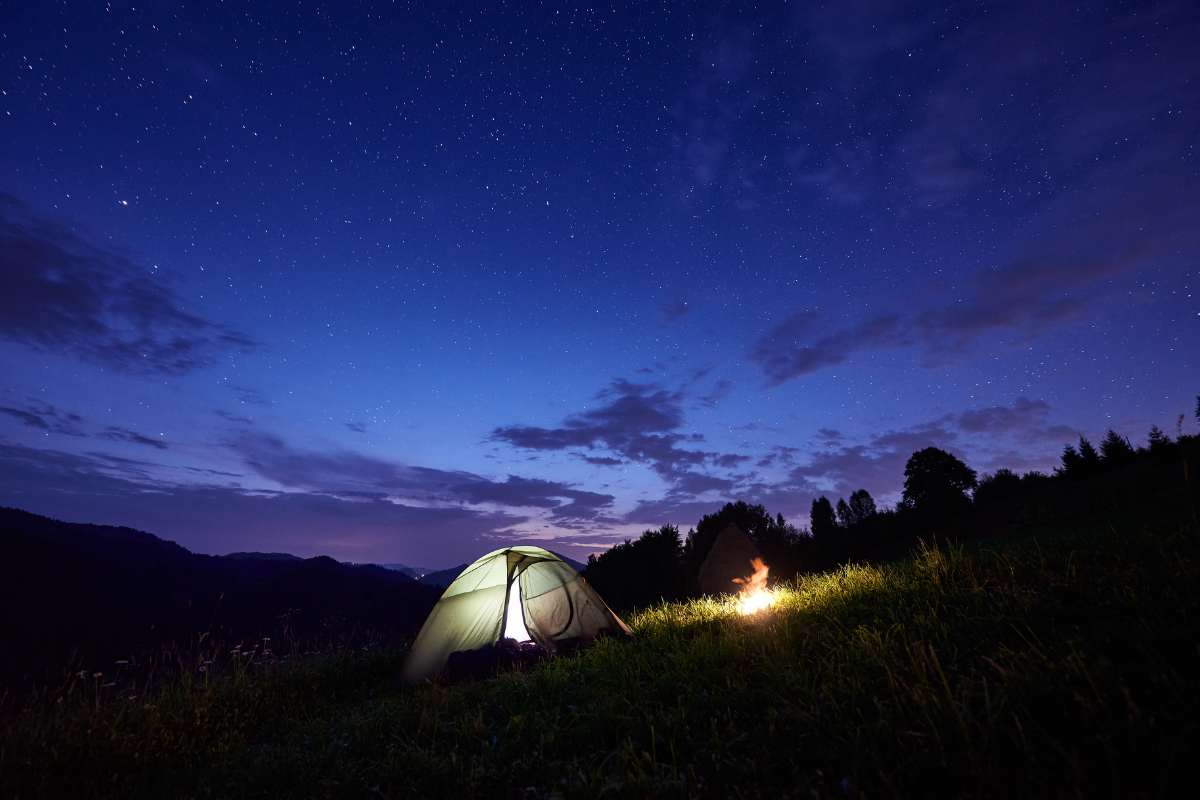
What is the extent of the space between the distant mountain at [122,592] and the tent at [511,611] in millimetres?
32883

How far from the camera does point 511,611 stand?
11.4m

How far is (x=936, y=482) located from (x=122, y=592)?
12867 centimetres

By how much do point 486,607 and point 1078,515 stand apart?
70.9ft

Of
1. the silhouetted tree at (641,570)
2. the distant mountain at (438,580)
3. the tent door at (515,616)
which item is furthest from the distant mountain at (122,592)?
the tent door at (515,616)

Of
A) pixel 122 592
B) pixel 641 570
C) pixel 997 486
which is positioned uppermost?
pixel 997 486

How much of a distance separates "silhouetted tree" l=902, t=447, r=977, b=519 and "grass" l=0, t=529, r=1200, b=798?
58839mm

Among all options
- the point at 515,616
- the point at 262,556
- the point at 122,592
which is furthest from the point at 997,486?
the point at 262,556

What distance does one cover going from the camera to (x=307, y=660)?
1002 cm

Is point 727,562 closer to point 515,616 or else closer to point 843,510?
point 515,616

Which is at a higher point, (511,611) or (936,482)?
(936,482)

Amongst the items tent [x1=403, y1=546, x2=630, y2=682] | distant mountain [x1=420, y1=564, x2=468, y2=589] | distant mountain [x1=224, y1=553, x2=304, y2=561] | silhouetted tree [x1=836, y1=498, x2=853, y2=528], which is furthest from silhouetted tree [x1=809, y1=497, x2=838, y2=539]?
distant mountain [x1=224, y1=553, x2=304, y2=561]

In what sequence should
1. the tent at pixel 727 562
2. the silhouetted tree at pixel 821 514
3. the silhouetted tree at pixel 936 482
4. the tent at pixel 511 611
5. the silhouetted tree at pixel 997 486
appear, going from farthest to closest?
the silhouetted tree at pixel 821 514, the silhouetted tree at pixel 936 482, the silhouetted tree at pixel 997 486, the tent at pixel 727 562, the tent at pixel 511 611

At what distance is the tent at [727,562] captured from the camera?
23.8m

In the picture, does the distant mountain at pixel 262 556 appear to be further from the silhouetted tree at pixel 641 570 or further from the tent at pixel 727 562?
the tent at pixel 727 562
